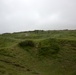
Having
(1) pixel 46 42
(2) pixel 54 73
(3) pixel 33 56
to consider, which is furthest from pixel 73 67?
(1) pixel 46 42

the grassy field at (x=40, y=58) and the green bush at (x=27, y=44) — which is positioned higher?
the green bush at (x=27, y=44)

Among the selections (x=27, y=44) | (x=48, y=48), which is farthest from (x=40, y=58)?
(x=27, y=44)

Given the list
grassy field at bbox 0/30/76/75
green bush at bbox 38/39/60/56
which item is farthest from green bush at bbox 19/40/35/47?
green bush at bbox 38/39/60/56

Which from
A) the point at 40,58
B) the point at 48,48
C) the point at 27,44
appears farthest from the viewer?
the point at 27,44

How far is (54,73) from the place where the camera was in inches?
1748

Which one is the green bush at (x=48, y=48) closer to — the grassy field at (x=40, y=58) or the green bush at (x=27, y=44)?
the grassy field at (x=40, y=58)

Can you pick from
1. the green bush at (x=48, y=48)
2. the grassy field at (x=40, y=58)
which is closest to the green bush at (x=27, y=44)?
the grassy field at (x=40, y=58)

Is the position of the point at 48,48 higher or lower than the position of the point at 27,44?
lower

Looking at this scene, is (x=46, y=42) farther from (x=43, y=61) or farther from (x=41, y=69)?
(x=41, y=69)

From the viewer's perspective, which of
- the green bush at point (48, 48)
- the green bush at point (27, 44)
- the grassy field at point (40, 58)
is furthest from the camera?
the green bush at point (27, 44)

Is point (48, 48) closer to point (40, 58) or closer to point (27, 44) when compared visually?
point (40, 58)

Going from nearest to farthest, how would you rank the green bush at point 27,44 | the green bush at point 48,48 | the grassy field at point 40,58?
the grassy field at point 40,58 < the green bush at point 48,48 < the green bush at point 27,44

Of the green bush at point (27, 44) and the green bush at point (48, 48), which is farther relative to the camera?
the green bush at point (27, 44)

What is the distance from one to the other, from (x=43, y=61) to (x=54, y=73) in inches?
244
